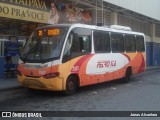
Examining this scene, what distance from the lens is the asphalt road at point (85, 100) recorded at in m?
10.2

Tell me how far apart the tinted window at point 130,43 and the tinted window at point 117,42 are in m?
0.57

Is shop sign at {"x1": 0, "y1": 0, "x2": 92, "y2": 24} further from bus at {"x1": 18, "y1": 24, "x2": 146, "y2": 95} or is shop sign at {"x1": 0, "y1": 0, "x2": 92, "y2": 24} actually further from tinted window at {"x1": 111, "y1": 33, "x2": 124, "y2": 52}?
tinted window at {"x1": 111, "y1": 33, "x2": 124, "y2": 52}

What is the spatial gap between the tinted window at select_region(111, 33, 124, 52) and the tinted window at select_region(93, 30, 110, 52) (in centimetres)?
61

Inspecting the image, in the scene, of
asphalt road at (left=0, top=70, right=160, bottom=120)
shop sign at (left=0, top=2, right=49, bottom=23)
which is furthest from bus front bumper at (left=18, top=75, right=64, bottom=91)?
shop sign at (left=0, top=2, right=49, bottom=23)

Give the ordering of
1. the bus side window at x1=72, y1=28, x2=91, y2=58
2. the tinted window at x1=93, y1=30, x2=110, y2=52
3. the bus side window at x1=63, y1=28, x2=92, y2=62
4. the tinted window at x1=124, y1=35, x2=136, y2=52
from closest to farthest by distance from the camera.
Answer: the bus side window at x1=63, y1=28, x2=92, y2=62 → the bus side window at x1=72, y1=28, x2=91, y2=58 → the tinted window at x1=93, y1=30, x2=110, y2=52 → the tinted window at x1=124, y1=35, x2=136, y2=52

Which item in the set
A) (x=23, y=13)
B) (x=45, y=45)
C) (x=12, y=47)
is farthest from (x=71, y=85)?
(x=12, y=47)

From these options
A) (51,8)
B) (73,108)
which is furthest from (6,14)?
(73,108)

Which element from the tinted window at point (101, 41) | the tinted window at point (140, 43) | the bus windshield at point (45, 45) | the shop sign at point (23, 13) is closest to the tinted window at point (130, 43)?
the tinted window at point (140, 43)

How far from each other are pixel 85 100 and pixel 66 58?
1.68 metres

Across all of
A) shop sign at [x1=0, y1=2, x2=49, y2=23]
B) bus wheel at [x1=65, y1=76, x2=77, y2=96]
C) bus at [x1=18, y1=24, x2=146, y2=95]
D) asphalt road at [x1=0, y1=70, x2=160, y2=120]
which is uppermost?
shop sign at [x1=0, y1=2, x2=49, y2=23]

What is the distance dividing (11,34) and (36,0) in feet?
8.47

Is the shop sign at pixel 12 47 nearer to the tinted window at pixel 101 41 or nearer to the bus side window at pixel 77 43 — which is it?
the tinted window at pixel 101 41

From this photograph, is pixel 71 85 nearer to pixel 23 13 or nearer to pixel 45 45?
pixel 45 45

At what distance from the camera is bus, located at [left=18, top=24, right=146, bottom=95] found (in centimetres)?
1202
